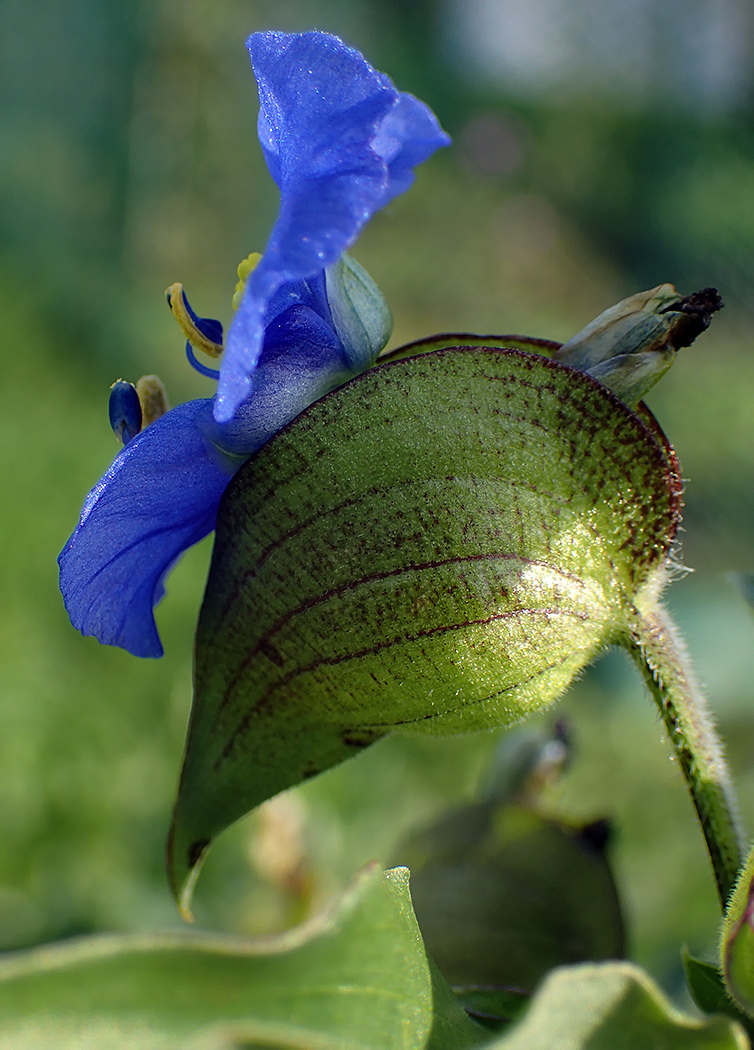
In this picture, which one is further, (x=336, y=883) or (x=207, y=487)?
(x=336, y=883)

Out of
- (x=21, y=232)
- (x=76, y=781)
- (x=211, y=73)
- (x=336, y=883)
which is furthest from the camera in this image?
(x=211, y=73)

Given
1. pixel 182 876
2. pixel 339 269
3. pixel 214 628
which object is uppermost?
pixel 339 269

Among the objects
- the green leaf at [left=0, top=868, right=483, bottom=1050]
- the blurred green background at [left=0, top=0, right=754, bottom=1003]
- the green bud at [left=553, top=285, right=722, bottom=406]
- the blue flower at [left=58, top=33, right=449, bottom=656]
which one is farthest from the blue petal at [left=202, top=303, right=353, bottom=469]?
the blurred green background at [left=0, top=0, right=754, bottom=1003]

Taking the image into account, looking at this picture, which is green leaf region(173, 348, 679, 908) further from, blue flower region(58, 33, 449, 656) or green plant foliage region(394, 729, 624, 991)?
green plant foliage region(394, 729, 624, 991)

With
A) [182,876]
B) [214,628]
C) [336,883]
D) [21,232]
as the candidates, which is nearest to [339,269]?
[214,628]

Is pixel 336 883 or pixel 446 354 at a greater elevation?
pixel 446 354

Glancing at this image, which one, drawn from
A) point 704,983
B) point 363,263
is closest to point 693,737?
point 704,983

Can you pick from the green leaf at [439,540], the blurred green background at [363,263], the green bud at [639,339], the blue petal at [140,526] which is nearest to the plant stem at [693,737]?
the green leaf at [439,540]

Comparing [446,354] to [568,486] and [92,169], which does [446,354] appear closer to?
[568,486]

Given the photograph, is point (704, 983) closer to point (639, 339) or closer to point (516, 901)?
point (516, 901)
